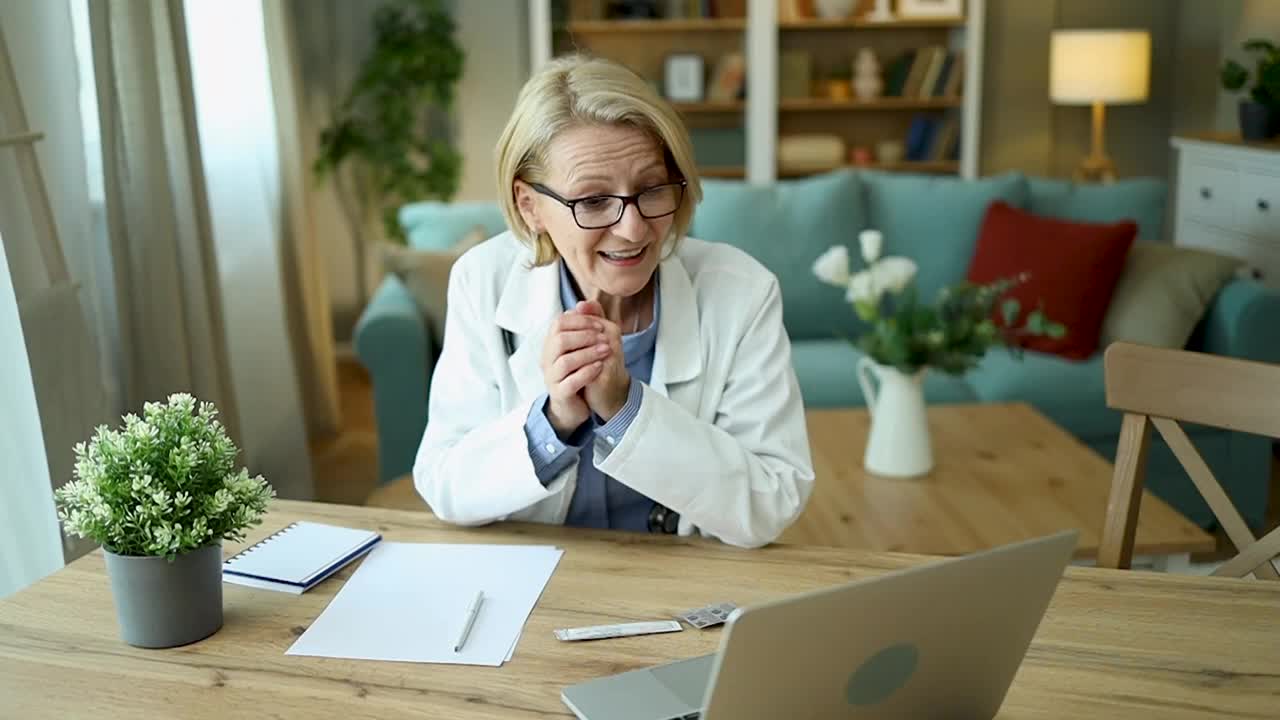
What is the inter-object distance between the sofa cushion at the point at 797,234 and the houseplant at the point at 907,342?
1163 millimetres

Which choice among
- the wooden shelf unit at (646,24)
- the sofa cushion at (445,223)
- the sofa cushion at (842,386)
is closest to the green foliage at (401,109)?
the wooden shelf unit at (646,24)

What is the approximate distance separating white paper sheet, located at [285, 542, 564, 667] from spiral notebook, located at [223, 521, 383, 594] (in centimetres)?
3

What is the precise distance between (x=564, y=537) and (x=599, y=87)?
0.51 meters

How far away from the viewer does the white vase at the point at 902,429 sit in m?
2.59

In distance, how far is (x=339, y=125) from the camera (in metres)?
5.20

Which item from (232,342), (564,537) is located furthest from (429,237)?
(564,537)

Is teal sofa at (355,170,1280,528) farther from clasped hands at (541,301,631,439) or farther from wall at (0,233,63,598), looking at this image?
clasped hands at (541,301,631,439)

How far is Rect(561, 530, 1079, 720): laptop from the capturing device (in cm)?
78

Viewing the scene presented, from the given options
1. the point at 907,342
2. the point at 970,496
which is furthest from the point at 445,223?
the point at 970,496

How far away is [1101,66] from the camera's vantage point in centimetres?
479

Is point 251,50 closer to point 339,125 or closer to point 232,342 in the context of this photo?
point 232,342

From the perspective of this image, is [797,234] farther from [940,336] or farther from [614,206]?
[614,206]

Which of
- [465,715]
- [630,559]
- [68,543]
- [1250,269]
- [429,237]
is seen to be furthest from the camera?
[1250,269]

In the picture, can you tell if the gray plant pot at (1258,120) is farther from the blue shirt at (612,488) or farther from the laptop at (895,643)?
the laptop at (895,643)
